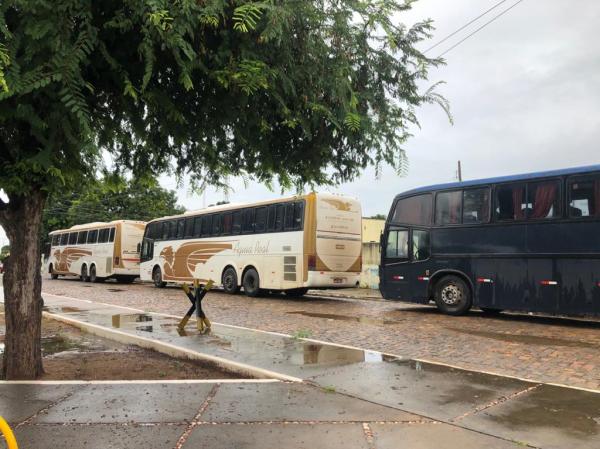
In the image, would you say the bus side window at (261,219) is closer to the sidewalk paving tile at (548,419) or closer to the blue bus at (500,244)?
the blue bus at (500,244)

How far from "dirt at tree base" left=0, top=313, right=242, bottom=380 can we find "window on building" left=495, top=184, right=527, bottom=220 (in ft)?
27.8

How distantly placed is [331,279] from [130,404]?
1314cm

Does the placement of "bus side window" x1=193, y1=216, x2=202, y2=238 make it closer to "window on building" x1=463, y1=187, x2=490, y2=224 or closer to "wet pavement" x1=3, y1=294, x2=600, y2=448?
"window on building" x1=463, y1=187, x2=490, y2=224

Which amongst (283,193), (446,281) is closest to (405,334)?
(446,281)

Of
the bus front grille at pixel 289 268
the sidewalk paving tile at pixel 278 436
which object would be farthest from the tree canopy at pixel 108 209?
the sidewalk paving tile at pixel 278 436

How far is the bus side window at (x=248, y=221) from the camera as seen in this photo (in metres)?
20.5

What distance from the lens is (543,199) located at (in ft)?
39.7

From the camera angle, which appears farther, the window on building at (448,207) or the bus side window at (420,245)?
the bus side window at (420,245)

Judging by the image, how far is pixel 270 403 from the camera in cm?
546

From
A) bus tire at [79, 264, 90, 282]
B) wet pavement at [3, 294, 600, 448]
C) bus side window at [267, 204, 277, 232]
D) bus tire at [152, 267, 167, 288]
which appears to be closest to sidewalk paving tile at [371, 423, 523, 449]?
wet pavement at [3, 294, 600, 448]

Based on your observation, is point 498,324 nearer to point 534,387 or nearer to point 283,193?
point 534,387

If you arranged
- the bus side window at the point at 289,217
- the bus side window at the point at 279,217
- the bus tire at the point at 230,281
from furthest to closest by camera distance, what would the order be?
the bus tire at the point at 230,281, the bus side window at the point at 279,217, the bus side window at the point at 289,217

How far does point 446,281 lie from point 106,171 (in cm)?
981

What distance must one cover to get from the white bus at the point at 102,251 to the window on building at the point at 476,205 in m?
21.7
